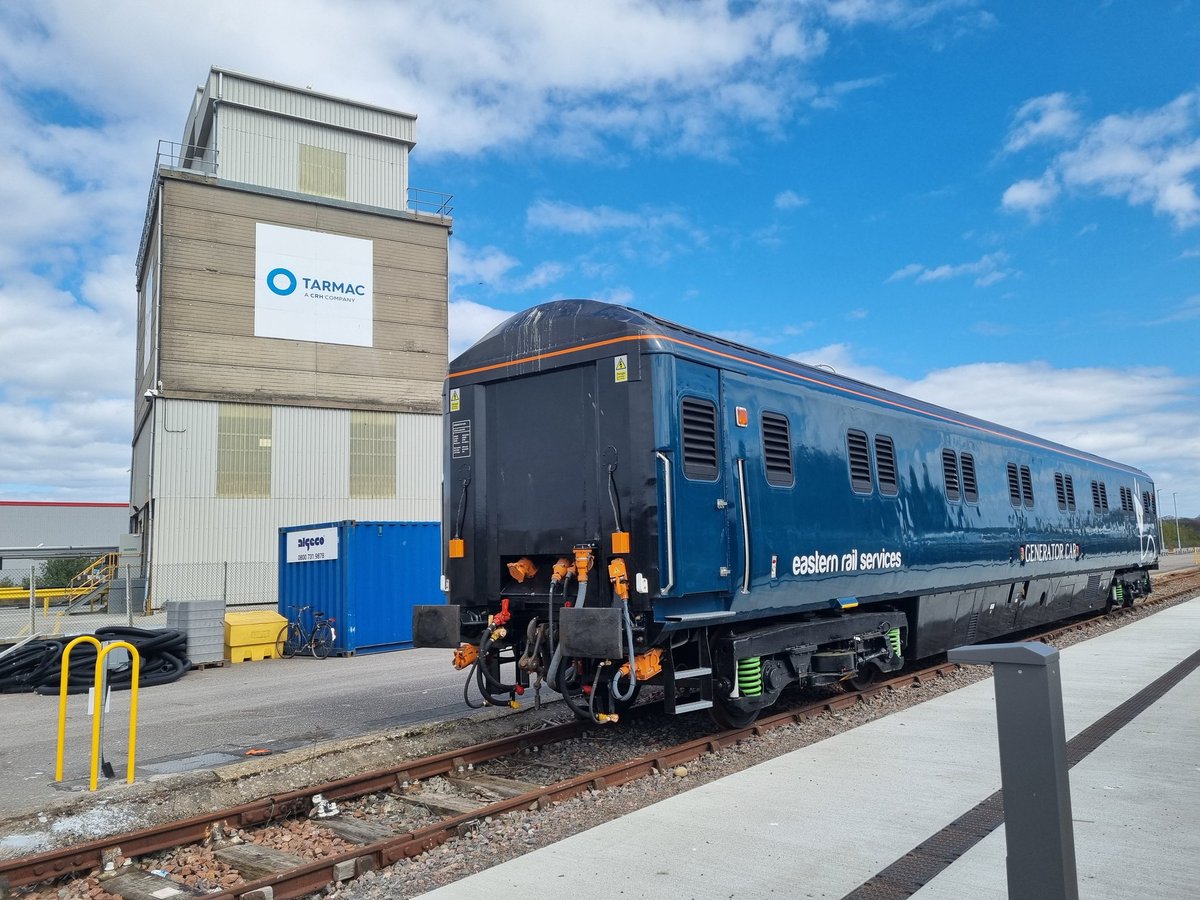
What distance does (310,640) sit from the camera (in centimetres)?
1834

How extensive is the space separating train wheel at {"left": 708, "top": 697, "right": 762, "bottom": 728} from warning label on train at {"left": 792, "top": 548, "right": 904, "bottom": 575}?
1.34m

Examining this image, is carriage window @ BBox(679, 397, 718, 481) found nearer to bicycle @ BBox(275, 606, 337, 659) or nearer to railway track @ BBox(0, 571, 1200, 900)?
railway track @ BBox(0, 571, 1200, 900)

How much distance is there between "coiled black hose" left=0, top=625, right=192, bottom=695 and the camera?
12.9 m

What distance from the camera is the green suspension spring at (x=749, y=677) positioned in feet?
26.5

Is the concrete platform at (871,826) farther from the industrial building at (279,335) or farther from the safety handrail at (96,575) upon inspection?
the safety handrail at (96,575)

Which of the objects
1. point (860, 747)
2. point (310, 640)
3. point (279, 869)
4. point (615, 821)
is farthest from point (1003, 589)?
point (310, 640)

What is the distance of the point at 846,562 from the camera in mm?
9266

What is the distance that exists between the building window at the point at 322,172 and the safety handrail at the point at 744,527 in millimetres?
26132

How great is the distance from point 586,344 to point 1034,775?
550cm

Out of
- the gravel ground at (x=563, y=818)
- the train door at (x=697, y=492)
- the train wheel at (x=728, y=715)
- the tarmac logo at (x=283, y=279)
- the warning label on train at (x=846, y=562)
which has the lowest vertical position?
the gravel ground at (x=563, y=818)

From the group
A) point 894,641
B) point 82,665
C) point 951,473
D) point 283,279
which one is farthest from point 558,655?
point 283,279

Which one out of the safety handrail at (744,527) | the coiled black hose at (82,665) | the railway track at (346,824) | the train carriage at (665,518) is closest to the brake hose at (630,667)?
the train carriage at (665,518)

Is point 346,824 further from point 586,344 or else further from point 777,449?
point 777,449

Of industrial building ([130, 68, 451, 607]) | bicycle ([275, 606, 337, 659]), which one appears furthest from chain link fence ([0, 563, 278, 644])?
bicycle ([275, 606, 337, 659])
